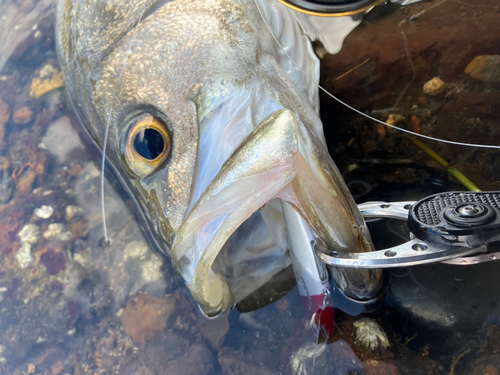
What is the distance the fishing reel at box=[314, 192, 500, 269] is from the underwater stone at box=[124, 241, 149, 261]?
97 cm

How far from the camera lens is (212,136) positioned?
1418 mm

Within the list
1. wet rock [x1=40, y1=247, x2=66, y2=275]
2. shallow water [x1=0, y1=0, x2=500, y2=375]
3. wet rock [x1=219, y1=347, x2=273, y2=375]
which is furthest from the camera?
wet rock [x1=40, y1=247, x2=66, y2=275]

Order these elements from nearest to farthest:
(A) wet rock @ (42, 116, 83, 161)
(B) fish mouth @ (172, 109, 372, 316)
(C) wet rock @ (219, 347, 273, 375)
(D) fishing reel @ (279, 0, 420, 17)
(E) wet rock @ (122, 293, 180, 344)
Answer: (B) fish mouth @ (172, 109, 372, 316) → (D) fishing reel @ (279, 0, 420, 17) → (C) wet rock @ (219, 347, 273, 375) → (E) wet rock @ (122, 293, 180, 344) → (A) wet rock @ (42, 116, 83, 161)

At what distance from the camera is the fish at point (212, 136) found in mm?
1255

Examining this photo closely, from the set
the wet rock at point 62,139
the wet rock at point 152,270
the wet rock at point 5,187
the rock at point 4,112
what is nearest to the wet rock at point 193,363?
the wet rock at point 152,270

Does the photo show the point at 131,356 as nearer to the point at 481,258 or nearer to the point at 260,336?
the point at 260,336

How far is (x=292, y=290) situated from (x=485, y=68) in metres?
1.39

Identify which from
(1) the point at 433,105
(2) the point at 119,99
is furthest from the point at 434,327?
(2) the point at 119,99

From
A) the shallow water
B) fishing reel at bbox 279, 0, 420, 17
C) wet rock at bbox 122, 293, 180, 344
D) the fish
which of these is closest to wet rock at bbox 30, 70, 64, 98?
the shallow water

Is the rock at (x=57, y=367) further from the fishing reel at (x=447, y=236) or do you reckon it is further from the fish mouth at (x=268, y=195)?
the fishing reel at (x=447, y=236)

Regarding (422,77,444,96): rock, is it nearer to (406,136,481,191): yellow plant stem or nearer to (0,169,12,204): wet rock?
(406,136,481,191): yellow plant stem

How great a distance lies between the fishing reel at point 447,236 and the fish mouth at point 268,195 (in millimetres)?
93

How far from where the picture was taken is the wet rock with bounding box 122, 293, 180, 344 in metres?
1.86

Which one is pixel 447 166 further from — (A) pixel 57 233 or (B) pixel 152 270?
(A) pixel 57 233
